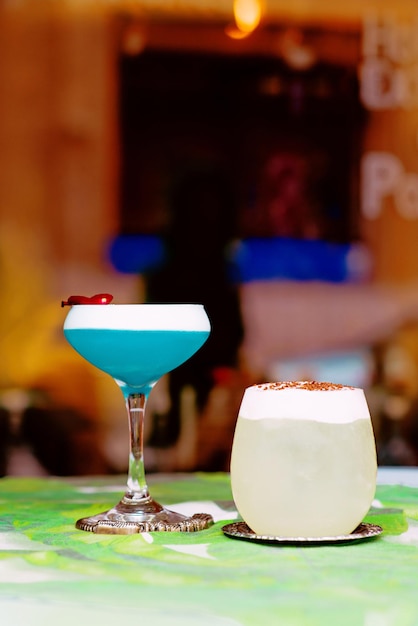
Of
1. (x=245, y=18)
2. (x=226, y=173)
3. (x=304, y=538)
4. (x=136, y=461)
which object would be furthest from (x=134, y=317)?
(x=245, y=18)

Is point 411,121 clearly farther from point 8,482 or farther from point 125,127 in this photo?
point 8,482

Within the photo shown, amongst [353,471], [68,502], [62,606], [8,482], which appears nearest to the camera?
[62,606]

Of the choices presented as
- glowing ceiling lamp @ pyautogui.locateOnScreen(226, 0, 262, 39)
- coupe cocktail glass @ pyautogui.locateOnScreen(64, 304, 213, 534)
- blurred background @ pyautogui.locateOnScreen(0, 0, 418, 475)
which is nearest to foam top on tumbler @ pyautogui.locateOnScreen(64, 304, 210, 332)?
coupe cocktail glass @ pyautogui.locateOnScreen(64, 304, 213, 534)

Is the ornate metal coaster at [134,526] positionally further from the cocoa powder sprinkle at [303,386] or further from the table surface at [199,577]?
the cocoa powder sprinkle at [303,386]

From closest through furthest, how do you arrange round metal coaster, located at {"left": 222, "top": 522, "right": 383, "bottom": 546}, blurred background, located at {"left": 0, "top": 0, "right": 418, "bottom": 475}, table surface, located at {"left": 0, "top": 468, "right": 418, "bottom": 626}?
table surface, located at {"left": 0, "top": 468, "right": 418, "bottom": 626} → round metal coaster, located at {"left": 222, "top": 522, "right": 383, "bottom": 546} → blurred background, located at {"left": 0, "top": 0, "right": 418, "bottom": 475}

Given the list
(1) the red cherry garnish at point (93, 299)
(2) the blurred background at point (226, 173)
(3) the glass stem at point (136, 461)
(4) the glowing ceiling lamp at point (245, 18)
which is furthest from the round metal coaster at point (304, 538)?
(4) the glowing ceiling lamp at point (245, 18)

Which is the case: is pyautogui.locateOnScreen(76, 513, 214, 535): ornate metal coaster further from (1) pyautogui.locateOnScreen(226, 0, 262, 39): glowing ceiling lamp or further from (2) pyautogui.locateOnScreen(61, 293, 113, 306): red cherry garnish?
(1) pyautogui.locateOnScreen(226, 0, 262, 39): glowing ceiling lamp

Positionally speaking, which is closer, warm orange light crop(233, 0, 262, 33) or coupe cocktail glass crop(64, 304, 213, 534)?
coupe cocktail glass crop(64, 304, 213, 534)

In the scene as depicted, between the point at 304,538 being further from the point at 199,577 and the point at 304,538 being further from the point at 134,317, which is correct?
the point at 134,317

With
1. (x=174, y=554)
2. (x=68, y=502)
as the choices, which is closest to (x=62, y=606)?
(x=174, y=554)
